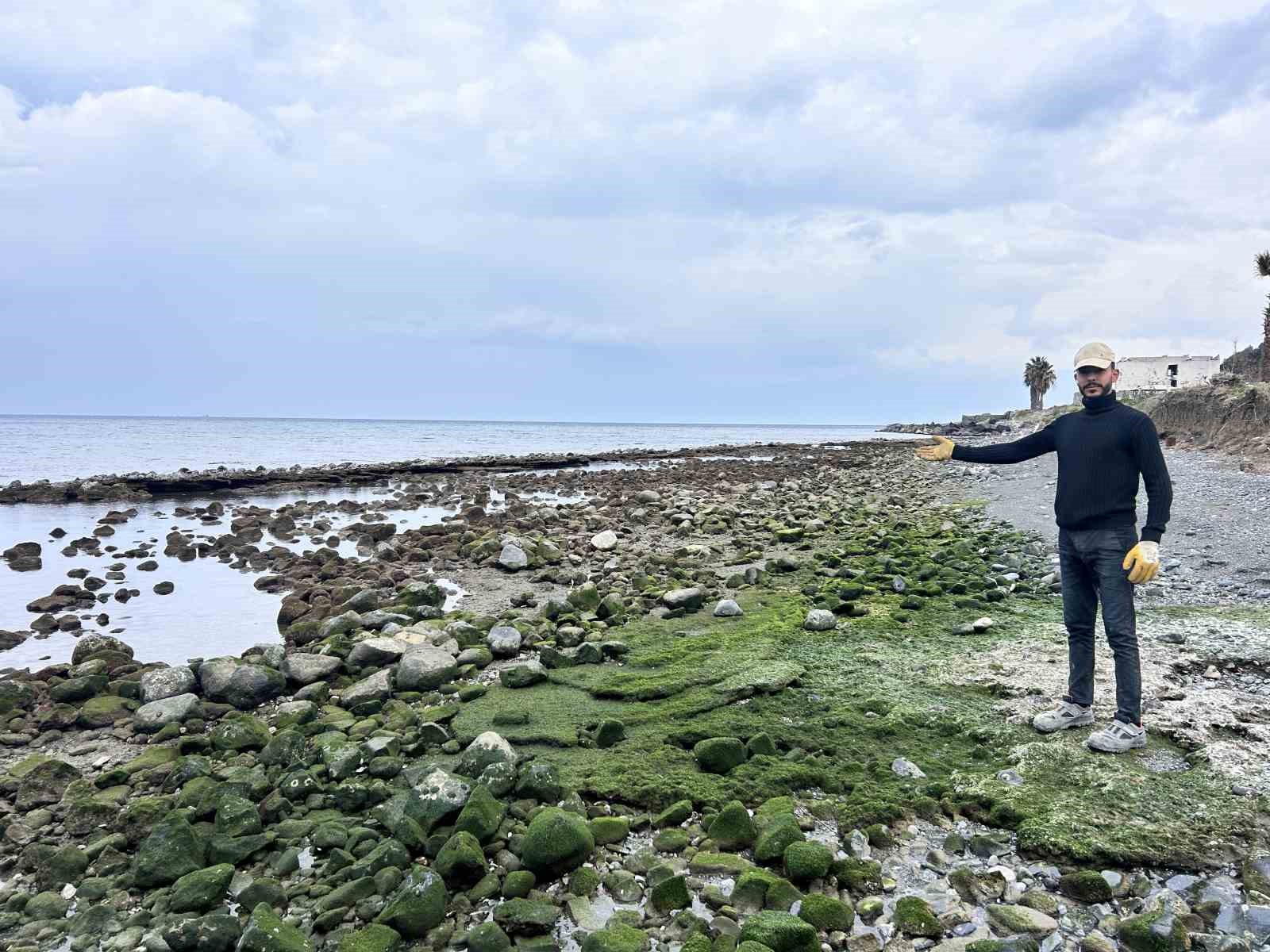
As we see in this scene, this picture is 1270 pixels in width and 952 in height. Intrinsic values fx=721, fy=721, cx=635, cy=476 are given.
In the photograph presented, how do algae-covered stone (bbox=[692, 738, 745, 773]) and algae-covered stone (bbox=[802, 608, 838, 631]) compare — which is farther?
algae-covered stone (bbox=[802, 608, 838, 631])

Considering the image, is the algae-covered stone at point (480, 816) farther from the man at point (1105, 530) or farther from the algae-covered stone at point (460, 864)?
the man at point (1105, 530)

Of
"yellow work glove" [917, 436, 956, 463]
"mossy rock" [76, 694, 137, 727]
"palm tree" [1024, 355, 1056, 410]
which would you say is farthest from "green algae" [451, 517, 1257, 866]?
"palm tree" [1024, 355, 1056, 410]

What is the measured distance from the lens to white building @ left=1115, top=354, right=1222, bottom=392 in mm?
57906

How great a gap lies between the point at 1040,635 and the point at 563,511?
13.4 m

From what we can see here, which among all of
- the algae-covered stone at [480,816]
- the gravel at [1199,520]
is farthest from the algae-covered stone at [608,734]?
the gravel at [1199,520]

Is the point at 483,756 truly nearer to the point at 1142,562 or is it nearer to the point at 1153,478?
the point at 1142,562

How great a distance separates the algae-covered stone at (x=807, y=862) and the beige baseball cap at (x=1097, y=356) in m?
3.48

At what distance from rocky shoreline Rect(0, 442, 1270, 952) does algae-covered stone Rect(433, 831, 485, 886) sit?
2 cm

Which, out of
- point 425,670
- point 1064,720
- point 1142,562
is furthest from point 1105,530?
point 425,670

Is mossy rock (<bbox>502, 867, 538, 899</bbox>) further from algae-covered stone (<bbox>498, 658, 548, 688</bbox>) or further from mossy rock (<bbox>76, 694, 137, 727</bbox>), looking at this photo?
mossy rock (<bbox>76, 694, 137, 727</bbox>)

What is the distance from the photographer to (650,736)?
520 centimetres

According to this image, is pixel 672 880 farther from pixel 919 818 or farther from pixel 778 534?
pixel 778 534

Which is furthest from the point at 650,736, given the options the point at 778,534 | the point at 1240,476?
the point at 1240,476

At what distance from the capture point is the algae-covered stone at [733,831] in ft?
12.4
